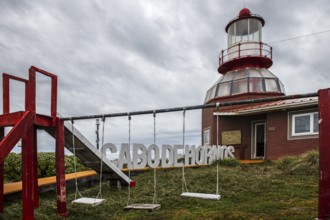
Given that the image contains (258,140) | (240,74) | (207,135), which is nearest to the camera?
(258,140)

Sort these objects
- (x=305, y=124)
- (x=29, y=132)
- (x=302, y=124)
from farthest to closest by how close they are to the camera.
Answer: (x=302, y=124) < (x=305, y=124) < (x=29, y=132)

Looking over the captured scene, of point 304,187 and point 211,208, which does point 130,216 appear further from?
point 304,187

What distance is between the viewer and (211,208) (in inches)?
219

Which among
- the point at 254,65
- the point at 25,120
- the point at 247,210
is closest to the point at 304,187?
the point at 247,210

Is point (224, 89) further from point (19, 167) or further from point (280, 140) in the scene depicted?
point (19, 167)

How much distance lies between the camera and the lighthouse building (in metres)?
14.3

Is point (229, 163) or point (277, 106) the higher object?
point (277, 106)

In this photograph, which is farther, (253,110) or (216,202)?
(253,110)

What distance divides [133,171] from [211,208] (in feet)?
19.1

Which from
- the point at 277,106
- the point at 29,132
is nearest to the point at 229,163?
the point at 277,106

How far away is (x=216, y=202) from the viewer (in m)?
6.14

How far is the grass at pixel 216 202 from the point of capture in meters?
5.09

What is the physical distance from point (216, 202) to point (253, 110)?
35.6 ft

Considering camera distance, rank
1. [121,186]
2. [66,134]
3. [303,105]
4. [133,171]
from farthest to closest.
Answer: [303,105]
[133,171]
[121,186]
[66,134]
